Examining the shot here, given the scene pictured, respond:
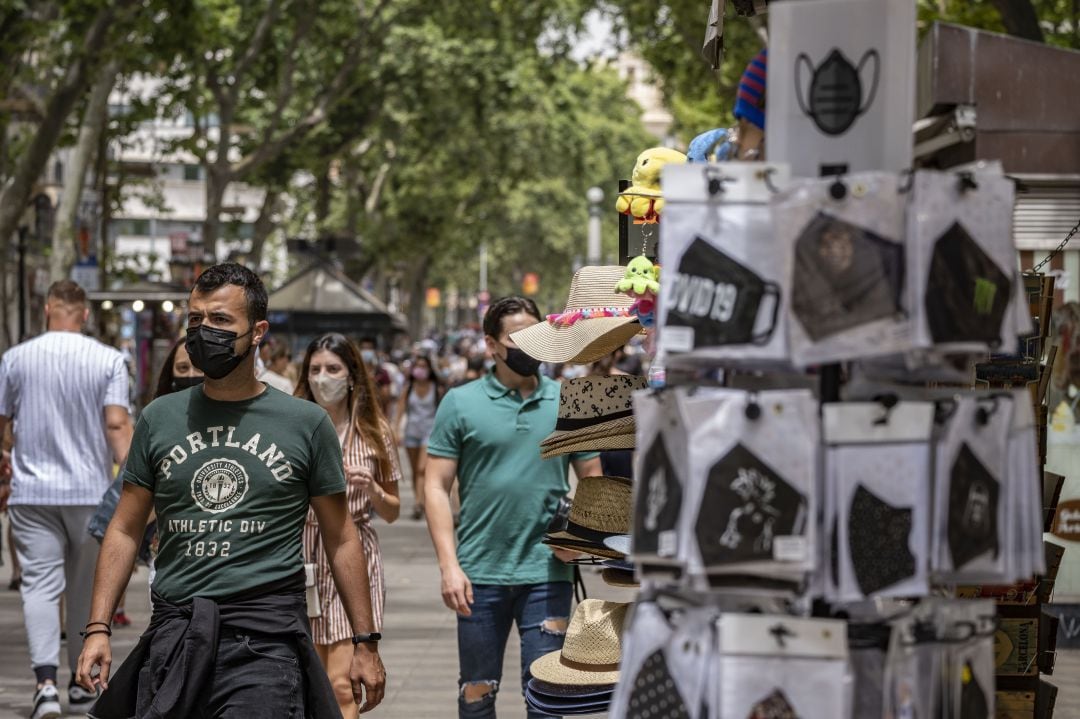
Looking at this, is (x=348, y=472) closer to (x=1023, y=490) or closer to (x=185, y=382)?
(x=185, y=382)

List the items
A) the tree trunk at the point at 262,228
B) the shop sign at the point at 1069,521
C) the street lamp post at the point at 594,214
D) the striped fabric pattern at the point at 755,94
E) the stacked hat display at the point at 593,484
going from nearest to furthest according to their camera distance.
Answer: the striped fabric pattern at the point at 755,94
the stacked hat display at the point at 593,484
the shop sign at the point at 1069,521
the tree trunk at the point at 262,228
the street lamp post at the point at 594,214

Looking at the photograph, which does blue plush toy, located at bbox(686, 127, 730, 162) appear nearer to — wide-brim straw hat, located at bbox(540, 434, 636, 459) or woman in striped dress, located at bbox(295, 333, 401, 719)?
wide-brim straw hat, located at bbox(540, 434, 636, 459)

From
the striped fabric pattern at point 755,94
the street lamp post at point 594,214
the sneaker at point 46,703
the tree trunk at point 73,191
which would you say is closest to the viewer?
the striped fabric pattern at point 755,94

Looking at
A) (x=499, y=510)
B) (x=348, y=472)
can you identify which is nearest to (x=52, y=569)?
(x=348, y=472)

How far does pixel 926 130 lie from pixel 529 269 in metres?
85.8

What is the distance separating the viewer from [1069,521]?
1084 centimetres

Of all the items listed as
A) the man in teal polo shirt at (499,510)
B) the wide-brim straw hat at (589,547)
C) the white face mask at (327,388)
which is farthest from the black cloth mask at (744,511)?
the white face mask at (327,388)

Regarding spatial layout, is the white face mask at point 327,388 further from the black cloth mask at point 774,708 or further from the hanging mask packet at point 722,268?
the black cloth mask at point 774,708

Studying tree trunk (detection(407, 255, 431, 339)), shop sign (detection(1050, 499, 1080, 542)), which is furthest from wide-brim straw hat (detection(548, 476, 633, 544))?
tree trunk (detection(407, 255, 431, 339))

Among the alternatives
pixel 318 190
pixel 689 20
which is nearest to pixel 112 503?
pixel 689 20

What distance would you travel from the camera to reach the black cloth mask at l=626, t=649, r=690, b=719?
3.40 metres

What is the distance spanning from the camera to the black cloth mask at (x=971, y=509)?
3.35 metres

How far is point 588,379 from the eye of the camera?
19.1 feet

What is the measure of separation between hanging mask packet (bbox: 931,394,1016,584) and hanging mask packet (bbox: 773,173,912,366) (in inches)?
8.3
